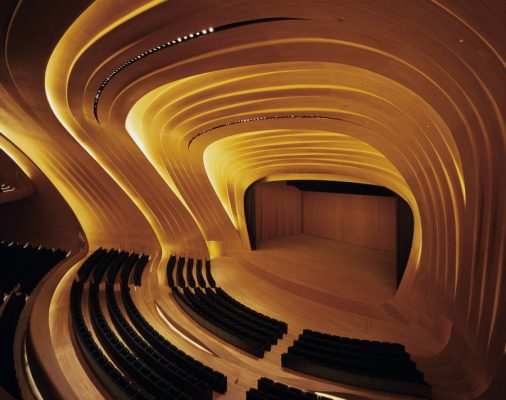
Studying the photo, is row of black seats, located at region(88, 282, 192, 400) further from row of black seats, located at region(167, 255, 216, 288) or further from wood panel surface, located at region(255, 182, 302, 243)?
wood panel surface, located at region(255, 182, 302, 243)

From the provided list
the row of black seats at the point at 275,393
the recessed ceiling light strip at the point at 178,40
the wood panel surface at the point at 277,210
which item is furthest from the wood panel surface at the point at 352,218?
the recessed ceiling light strip at the point at 178,40

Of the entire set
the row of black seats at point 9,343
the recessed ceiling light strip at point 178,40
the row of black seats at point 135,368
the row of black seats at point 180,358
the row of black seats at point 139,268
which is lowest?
the row of black seats at point 9,343

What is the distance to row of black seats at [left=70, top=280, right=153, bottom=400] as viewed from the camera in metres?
3.79

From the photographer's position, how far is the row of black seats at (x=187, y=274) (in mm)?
9868

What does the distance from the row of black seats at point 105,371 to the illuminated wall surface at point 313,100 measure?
186 inches

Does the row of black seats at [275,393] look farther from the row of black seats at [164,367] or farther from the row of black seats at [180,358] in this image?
the row of black seats at [164,367]

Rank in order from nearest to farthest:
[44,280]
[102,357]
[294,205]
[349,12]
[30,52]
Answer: [349,12] → [30,52] → [102,357] → [44,280] → [294,205]

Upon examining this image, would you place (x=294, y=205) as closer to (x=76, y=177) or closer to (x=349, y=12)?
(x=76, y=177)

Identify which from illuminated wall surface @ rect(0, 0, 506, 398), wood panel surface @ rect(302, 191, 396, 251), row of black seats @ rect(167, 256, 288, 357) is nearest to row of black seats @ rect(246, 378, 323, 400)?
row of black seats @ rect(167, 256, 288, 357)

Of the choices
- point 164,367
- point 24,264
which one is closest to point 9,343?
point 164,367

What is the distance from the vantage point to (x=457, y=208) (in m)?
5.22

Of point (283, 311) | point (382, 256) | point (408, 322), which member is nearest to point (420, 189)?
point (408, 322)

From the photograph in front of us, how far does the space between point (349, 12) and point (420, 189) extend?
5396 mm

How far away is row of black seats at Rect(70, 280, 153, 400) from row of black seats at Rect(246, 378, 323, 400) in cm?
154
